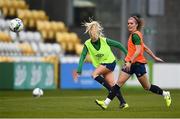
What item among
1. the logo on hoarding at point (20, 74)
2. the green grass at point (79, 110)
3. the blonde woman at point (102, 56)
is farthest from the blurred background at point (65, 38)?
the blonde woman at point (102, 56)

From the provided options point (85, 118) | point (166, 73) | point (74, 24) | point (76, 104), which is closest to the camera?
point (85, 118)

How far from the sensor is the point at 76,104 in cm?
2042

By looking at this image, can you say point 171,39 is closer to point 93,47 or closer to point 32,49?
point 32,49

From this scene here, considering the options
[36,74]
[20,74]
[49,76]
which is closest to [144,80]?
[20,74]

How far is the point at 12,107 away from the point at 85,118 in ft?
13.3

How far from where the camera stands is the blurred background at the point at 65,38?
31.9m

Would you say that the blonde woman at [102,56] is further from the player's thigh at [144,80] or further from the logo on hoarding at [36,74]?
the logo on hoarding at [36,74]

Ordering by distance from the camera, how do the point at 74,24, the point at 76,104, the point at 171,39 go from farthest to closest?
the point at 171,39 < the point at 74,24 < the point at 76,104

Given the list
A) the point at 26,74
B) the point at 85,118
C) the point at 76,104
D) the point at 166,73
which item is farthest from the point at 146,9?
the point at 85,118

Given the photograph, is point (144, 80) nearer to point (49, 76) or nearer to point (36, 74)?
point (36, 74)

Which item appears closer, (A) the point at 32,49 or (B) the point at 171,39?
(A) the point at 32,49

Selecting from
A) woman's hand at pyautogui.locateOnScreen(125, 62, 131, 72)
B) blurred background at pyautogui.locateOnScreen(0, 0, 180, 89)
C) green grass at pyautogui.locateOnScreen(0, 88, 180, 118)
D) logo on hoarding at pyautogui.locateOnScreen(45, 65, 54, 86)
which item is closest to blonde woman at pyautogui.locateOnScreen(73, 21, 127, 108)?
green grass at pyautogui.locateOnScreen(0, 88, 180, 118)

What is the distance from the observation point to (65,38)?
126ft

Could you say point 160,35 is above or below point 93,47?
below
